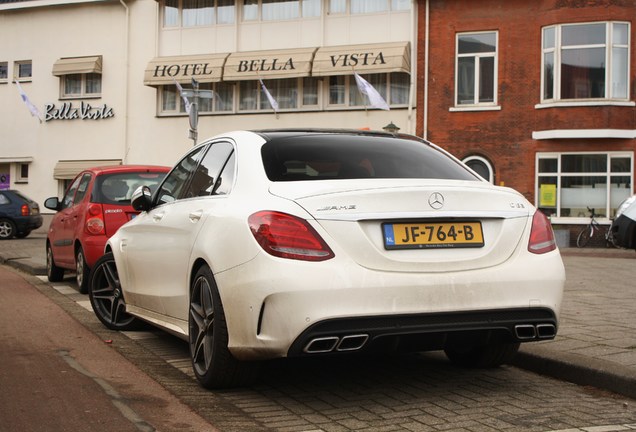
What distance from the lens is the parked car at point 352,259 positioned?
4.64 meters

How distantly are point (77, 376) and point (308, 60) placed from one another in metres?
24.8

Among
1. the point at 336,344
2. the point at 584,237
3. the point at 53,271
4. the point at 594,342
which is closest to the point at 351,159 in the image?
the point at 336,344

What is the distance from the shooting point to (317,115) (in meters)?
30.9

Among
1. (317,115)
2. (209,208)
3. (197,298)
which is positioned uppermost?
(317,115)

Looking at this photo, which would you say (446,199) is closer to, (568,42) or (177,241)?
(177,241)

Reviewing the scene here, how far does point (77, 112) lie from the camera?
34.8 meters

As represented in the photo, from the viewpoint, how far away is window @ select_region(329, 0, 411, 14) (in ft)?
97.7

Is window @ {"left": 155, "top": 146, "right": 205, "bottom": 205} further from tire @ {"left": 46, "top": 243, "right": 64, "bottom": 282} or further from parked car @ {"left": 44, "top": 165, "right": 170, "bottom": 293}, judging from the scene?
tire @ {"left": 46, "top": 243, "right": 64, "bottom": 282}

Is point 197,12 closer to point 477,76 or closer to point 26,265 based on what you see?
point 477,76

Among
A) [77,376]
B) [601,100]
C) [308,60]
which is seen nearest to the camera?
[77,376]

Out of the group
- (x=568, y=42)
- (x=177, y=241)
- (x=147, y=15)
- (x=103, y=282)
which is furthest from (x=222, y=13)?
(x=177, y=241)

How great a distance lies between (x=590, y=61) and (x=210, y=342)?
2389cm

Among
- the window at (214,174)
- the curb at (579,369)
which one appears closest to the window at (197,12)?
the window at (214,174)

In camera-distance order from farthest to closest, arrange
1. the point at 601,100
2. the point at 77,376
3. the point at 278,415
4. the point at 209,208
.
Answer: the point at 601,100 < the point at 77,376 < the point at 209,208 < the point at 278,415
